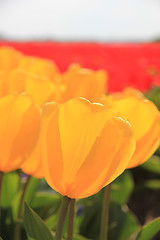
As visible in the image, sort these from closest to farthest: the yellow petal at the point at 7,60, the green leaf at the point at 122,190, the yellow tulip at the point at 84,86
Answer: the yellow tulip at the point at 84,86 → the yellow petal at the point at 7,60 → the green leaf at the point at 122,190

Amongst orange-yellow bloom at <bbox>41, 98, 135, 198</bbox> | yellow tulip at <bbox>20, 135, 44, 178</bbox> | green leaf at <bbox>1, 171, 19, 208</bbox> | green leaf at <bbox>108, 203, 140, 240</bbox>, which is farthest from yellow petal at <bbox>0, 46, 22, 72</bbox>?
orange-yellow bloom at <bbox>41, 98, 135, 198</bbox>

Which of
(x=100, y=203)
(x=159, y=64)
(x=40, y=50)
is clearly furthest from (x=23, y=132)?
(x=40, y=50)

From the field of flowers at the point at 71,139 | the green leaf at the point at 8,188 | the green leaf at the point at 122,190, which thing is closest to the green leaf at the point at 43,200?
the green leaf at the point at 8,188

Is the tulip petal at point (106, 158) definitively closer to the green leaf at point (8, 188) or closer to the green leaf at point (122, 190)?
the green leaf at point (8, 188)

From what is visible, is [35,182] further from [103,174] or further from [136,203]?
[136,203]

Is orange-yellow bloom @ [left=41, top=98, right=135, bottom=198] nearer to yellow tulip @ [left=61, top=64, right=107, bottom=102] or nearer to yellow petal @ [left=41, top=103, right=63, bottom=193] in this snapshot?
yellow petal @ [left=41, top=103, right=63, bottom=193]
